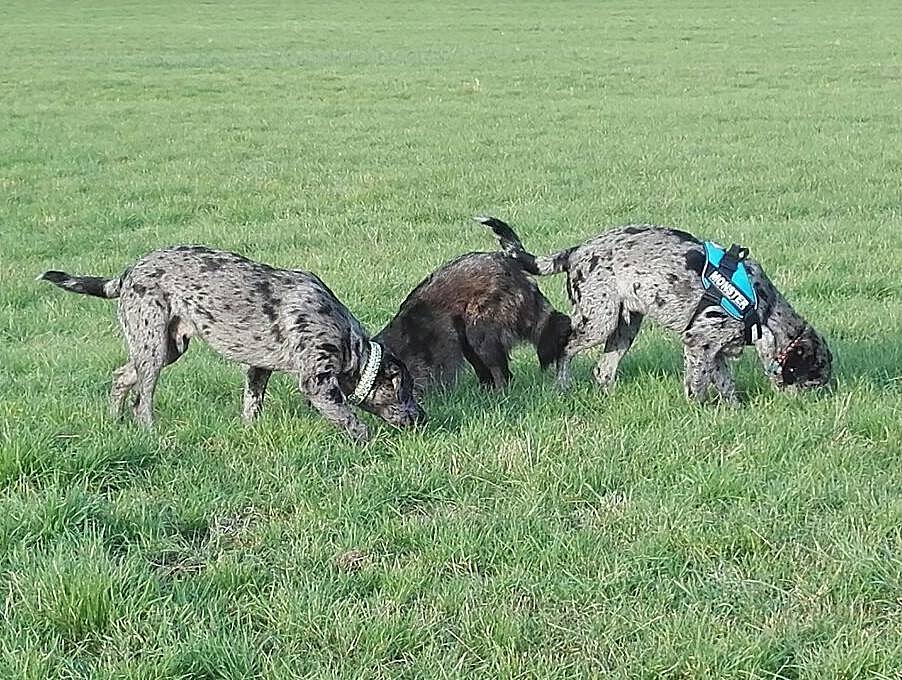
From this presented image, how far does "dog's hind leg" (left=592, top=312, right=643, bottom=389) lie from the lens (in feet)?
24.2

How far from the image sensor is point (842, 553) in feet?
16.0

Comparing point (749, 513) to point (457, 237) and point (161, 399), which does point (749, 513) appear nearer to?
point (161, 399)

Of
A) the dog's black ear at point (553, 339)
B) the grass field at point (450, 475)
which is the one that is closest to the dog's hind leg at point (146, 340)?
the grass field at point (450, 475)

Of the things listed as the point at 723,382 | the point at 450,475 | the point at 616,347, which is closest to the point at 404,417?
the point at 450,475

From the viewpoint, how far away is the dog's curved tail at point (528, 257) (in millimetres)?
7473

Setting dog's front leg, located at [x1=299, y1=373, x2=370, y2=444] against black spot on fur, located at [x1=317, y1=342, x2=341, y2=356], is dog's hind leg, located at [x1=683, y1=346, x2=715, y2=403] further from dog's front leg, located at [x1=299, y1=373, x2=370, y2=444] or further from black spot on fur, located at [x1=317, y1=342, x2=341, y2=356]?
black spot on fur, located at [x1=317, y1=342, x2=341, y2=356]

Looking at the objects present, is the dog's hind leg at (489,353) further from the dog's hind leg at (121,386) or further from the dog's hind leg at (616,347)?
the dog's hind leg at (121,386)

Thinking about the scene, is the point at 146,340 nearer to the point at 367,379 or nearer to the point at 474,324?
the point at 367,379

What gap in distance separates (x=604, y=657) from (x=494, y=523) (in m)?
1.13

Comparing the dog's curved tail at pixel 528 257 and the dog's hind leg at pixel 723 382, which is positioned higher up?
the dog's curved tail at pixel 528 257

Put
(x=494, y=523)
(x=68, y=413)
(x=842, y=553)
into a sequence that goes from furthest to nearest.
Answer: (x=68, y=413) → (x=494, y=523) → (x=842, y=553)

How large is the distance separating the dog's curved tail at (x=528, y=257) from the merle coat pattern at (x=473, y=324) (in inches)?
2.1

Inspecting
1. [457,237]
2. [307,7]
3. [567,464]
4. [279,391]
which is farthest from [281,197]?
[307,7]

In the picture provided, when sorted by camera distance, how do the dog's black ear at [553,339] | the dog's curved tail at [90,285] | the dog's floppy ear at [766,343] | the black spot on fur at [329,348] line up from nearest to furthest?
the black spot on fur at [329,348], the dog's curved tail at [90,285], the dog's floppy ear at [766,343], the dog's black ear at [553,339]
